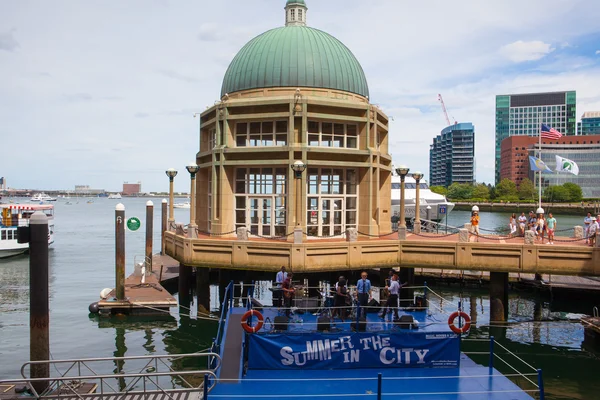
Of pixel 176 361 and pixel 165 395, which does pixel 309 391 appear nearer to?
pixel 165 395

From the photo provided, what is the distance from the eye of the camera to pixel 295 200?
2812 centimetres

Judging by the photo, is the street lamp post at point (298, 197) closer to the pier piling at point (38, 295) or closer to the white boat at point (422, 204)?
the pier piling at point (38, 295)

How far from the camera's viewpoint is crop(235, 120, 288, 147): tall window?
3042cm

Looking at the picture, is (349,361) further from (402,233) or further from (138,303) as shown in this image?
(138,303)

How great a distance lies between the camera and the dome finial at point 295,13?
1348 inches

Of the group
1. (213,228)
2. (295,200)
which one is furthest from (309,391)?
(213,228)

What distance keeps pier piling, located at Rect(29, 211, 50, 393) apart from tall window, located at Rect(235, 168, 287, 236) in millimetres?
14669

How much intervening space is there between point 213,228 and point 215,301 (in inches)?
413

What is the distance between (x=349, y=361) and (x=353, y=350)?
356 mm

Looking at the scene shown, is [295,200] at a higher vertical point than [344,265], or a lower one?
higher

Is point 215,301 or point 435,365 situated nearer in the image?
point 435,365

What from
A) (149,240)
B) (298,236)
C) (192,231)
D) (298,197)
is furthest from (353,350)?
(149,240)

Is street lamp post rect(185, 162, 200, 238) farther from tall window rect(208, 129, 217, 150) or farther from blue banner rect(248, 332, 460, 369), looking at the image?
blue banner rect(248, 332, 460, 369)

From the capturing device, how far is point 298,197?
2795cm
